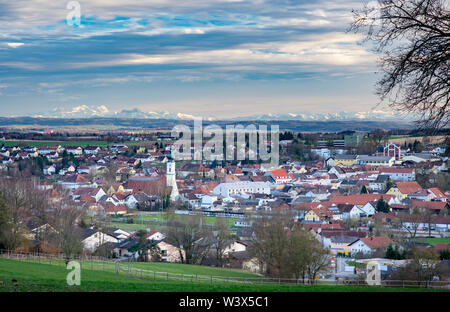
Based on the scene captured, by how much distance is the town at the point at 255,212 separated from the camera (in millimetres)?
23719

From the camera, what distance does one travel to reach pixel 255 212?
1548 inches

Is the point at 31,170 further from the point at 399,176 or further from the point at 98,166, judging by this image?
A: the point at 399,176

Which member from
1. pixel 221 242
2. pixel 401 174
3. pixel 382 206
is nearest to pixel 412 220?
pixel 382 206

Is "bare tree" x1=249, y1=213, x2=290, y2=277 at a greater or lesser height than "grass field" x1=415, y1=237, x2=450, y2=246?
greater

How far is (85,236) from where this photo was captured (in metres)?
30.2

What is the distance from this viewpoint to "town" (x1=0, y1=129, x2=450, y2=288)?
77.8ft

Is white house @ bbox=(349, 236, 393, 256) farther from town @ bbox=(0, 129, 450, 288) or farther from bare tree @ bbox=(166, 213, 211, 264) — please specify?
bare tree @ bbox=(166, 213, 211, 264)

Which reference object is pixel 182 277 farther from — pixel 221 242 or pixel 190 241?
pixel 190 241

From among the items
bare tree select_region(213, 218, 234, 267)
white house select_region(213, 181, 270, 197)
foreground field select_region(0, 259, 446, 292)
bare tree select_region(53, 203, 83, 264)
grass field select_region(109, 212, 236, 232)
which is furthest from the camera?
white house select_region(213, 181, 270, 197)

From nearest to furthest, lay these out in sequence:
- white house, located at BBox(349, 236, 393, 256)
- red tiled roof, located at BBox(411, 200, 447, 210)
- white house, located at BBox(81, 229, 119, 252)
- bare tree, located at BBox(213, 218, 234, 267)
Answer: bare tree, located at BBox(213, 218, 234, 267), white house, located at BBox(81, 229, 119, 252), white house, located at BBox(349, 236, 393, 256), red tiled roof, located at BBox(411, 200, 447, 210)

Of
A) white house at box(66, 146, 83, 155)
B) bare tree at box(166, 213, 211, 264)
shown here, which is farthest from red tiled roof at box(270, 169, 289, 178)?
white house at box(66, 146, 83, 155)

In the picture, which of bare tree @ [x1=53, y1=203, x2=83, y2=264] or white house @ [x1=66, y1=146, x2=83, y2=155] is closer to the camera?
bare tree @ [x1=53, y1=203, x2=83, y2=264]
